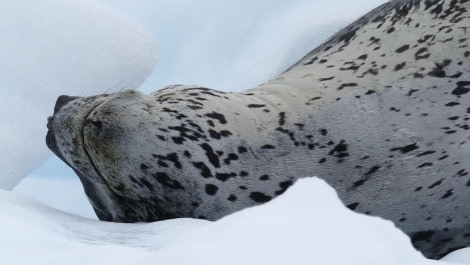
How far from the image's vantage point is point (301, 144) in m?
2.12

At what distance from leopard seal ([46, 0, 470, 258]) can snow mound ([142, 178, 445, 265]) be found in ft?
3.08

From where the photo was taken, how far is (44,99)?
120 inches

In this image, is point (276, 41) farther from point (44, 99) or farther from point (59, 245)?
point (59, 245)

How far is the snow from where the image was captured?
1317 mm

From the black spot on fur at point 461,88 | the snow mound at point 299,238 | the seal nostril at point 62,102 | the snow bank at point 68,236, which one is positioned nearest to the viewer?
the snow mound at point 299,238

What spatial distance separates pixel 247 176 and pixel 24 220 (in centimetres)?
64

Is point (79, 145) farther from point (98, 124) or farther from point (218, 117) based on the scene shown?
point (218, 117)

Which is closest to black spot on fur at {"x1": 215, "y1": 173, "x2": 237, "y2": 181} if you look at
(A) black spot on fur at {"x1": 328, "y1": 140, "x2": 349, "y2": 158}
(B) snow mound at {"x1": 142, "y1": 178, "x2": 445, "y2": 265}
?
(A) black spot on fur at {"x1": 328, "y1": 140, "x2": 349, "y2": 158}

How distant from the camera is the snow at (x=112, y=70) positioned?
51.8 inches

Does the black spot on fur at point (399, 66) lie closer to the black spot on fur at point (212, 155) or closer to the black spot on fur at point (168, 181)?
the black spot on fur at point (212, 155)

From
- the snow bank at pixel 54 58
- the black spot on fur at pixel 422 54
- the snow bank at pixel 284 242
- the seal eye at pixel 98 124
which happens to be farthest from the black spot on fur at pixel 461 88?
the snow bank at pixel 54 58

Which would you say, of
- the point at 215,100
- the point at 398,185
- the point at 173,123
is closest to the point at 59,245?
the point at 173,123

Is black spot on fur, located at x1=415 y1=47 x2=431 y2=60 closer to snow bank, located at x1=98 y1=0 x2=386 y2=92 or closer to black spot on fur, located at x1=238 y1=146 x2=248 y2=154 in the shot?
black spot on fur, located at x1=238 y1=146 x2=248 y2=154

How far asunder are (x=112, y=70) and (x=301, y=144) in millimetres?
1300
